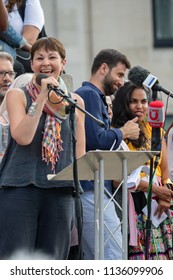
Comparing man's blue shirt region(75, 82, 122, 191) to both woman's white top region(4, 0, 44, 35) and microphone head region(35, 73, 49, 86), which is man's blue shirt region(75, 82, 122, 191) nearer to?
microphone head region(35, 73, 49, 86)

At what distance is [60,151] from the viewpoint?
848cm

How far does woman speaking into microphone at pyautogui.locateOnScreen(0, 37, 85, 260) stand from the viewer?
325 inches

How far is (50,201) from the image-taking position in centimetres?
830

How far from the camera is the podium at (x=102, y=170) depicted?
798cm

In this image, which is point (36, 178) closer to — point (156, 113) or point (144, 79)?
point (156, 113)

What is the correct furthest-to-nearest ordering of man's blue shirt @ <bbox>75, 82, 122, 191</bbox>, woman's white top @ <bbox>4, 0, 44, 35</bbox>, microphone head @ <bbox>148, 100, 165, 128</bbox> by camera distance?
1. woman's white top @ <bbox>4, 0, 44, 35</bbox>
2. man's blue shirt @ <bbox>75, 82, 122, 191</bbox>
3. microphone head @ <bbox>148, 100, 165, 128</bbox>

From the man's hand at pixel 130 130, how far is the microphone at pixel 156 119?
75 centimetres

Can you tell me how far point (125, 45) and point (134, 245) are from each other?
1327 centimetres

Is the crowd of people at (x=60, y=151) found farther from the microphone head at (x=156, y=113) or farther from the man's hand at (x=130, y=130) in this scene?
the microphone head at (x=156, y=113)

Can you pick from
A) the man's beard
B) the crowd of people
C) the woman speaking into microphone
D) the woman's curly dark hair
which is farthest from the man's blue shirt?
the woman speaking into microphone

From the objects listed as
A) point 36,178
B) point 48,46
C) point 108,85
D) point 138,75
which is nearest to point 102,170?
point 36,178

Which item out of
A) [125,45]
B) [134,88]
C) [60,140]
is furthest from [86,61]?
[60,140]

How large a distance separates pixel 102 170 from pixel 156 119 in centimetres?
83

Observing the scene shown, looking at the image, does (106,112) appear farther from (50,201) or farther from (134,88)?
(50,201)
